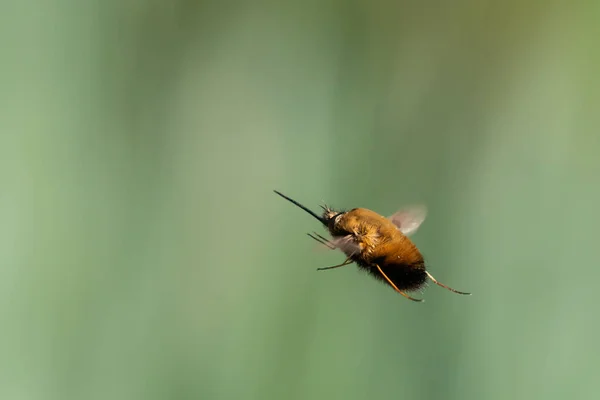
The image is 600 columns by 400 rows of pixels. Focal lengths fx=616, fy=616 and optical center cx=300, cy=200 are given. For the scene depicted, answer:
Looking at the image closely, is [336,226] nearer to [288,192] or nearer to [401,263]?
[401,263]

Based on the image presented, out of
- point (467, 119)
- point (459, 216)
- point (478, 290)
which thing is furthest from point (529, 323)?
point (467, 119)

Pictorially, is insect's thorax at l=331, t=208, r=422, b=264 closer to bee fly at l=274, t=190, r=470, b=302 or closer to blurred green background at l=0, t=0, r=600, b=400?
bee fly at l=274, t=190, r=470, b=302

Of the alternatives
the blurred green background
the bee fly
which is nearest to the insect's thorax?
the bee fly

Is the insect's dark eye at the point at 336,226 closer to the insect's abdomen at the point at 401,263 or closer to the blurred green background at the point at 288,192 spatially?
the insect's abdomen at the point at 401,263

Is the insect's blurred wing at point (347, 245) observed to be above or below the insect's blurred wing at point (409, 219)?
below

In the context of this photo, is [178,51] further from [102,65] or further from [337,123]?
[337,123]

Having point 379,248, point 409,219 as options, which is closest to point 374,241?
point 379,248

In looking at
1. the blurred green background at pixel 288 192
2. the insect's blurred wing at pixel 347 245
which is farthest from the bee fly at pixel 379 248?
the blurred green background at pixel 288 192
